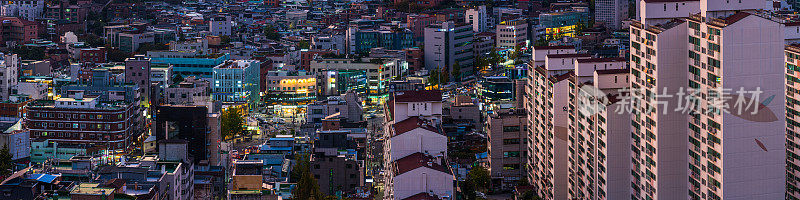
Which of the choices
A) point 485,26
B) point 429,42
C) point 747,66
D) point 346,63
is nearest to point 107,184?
point 747,66

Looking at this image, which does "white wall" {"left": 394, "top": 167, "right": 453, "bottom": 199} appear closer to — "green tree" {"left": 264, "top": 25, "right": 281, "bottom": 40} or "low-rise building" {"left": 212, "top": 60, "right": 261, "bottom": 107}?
"low-rise building" {"left": 212, "top": 60, "right": 261, "bottom": 107}

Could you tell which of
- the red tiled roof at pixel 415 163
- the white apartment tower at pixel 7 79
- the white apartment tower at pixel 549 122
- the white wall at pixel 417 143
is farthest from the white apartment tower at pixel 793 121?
the white apartment tower at pixel 7 79

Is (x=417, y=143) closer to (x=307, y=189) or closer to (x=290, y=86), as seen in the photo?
(x=307, y=189)

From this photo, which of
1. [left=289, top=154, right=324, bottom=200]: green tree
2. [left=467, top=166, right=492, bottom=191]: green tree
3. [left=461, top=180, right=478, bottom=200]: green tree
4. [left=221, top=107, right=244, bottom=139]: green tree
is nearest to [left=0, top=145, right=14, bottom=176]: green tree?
[left=289, top=154, right=324, bottom=200]: green tree

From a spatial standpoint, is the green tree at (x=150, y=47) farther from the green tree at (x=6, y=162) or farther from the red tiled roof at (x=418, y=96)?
the red tiled roof at (x=418, y=96)

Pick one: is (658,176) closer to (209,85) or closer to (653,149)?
(653,149)

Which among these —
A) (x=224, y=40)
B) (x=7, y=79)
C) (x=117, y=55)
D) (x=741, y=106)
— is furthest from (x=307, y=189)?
(x=224, y=40)
